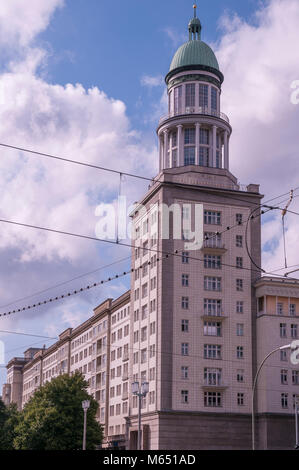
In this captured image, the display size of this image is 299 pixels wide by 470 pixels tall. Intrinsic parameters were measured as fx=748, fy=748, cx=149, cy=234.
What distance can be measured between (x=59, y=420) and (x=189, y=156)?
33.6m

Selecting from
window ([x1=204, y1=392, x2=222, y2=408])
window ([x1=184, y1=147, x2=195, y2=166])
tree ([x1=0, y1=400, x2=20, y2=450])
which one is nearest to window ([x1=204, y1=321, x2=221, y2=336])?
window ([x1=204, y1=392, x2=222, y2=408])

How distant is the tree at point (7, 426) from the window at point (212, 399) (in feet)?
113

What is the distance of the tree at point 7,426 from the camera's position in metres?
102

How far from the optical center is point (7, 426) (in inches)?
4146

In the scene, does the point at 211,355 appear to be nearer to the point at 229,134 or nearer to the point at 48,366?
the point at 229,134

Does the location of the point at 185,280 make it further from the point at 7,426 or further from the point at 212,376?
the point at 7,426

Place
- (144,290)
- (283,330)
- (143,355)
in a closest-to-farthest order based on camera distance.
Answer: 1. (283,330)
2. (143,355)
3. (144,290)

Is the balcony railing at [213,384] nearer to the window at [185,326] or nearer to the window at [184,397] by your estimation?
the window at [184,397]

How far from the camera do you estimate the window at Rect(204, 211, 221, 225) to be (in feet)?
273

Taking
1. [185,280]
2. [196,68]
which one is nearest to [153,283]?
[185,280]

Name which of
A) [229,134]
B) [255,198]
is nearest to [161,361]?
[255,198]

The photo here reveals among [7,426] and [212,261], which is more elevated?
[212,261]

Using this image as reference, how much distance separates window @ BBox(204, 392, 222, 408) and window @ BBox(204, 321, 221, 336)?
6.25 m
